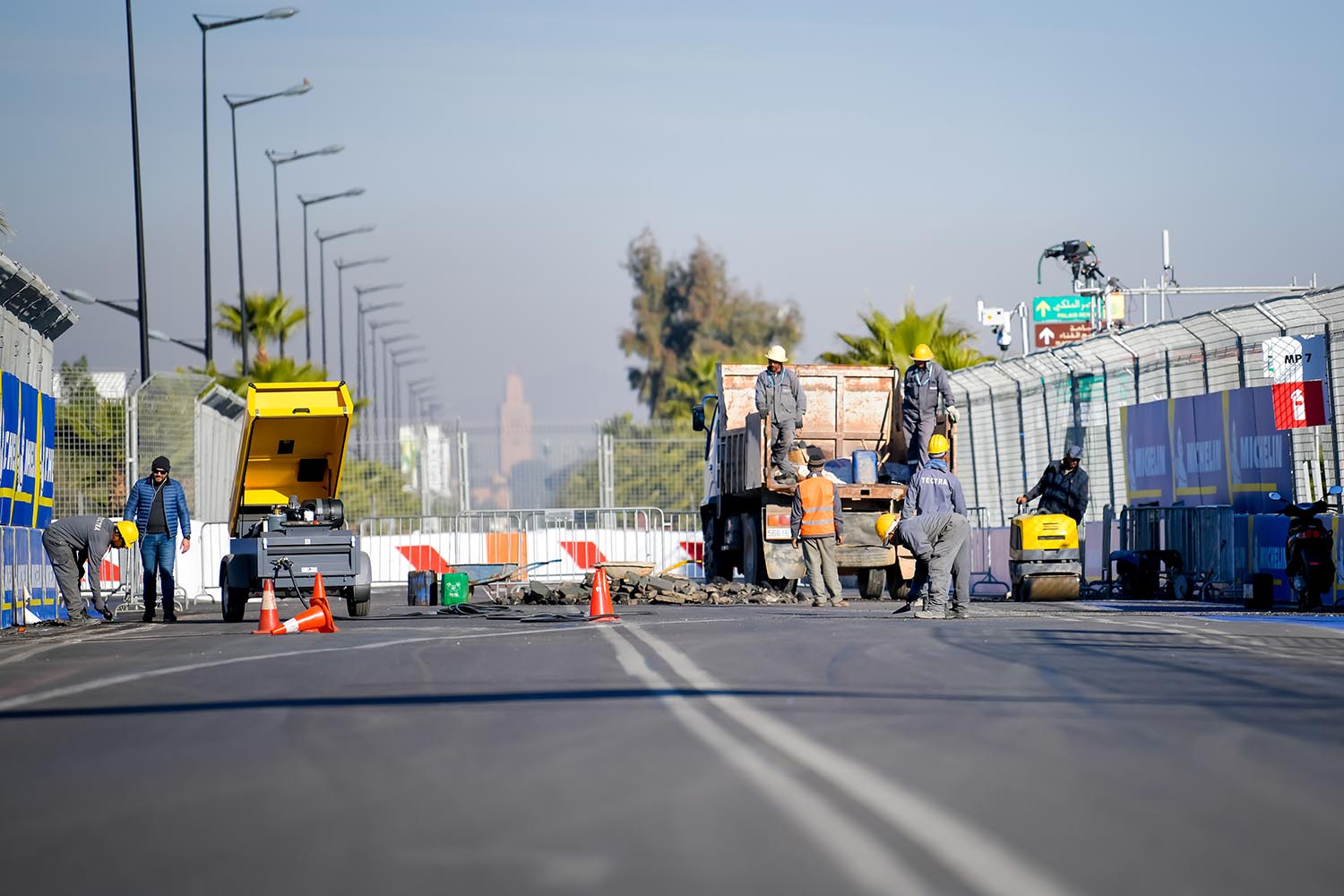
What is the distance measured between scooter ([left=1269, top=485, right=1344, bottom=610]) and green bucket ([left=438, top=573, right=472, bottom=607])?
1000 cm

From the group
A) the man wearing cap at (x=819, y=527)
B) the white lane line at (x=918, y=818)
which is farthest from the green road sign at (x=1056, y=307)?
the white lane line at (x=918, y=818)

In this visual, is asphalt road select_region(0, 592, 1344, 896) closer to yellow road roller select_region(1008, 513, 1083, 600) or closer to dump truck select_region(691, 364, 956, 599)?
yellow road roller select_region(1008, 513, 1083, 600)

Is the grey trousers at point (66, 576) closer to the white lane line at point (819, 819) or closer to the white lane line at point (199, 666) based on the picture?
the white lane line at point (199, 666)

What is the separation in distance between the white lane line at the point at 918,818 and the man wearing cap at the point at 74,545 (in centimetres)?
1460

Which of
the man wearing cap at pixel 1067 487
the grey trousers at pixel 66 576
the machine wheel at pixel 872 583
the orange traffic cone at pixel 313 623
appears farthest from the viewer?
the machine wheel at pixel 872 583

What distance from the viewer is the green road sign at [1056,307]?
65.9 meters

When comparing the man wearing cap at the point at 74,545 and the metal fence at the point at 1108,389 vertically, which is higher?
the metal fence at the point at 1108,389

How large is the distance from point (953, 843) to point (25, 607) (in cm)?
1824

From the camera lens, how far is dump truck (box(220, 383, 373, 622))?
21953 millimetres

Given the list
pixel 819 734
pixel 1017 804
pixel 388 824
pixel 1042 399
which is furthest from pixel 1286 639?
pixel 1042 399

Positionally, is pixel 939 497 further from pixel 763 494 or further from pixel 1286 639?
pixel 763 494

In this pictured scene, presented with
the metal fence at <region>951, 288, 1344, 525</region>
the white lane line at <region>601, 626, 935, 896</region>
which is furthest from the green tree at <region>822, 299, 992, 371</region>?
the white lane line at <region>601, 626, 935, 896</region>

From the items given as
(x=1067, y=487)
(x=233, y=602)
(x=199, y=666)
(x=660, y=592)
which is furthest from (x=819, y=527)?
(x=199, y=666)

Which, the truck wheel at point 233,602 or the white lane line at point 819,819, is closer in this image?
the white lane line at point 819,819
